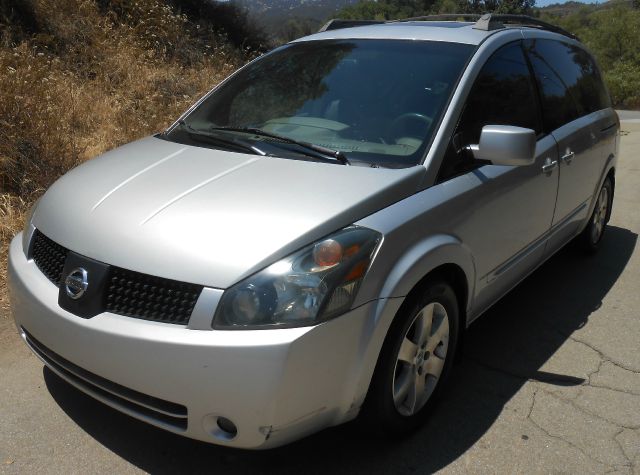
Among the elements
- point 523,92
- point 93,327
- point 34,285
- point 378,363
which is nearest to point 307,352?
point 378,363

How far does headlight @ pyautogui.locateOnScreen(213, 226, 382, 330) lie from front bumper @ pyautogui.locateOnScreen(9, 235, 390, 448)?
0.05 m

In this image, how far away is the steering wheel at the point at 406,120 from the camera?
310 cm

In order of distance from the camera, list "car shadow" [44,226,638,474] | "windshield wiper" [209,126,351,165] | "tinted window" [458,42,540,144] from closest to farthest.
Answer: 1. "car shadow" [44,226,638,474]
2. "windshield wiper" [209,126,351,165]
3. "tinted window" [458,42,540,144]

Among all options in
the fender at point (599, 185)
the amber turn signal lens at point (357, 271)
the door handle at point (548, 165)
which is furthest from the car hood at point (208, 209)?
the fender at point (599, 185)

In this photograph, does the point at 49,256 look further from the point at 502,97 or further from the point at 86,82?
the point at 86,82

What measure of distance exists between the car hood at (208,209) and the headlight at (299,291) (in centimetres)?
4

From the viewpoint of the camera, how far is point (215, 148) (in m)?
3.22

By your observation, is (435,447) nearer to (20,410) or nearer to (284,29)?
(20,410)

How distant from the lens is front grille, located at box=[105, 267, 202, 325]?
7.57 ft

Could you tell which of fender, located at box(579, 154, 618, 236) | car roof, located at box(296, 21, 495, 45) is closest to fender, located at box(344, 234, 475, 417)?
car roof, located at box(296, 21, 495, 45)

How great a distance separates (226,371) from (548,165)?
246 centimetres

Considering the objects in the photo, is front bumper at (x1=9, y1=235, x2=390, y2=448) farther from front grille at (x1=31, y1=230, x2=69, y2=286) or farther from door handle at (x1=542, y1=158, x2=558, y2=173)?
door handle at (x1=542, y1=158, x2=558, y2=173)

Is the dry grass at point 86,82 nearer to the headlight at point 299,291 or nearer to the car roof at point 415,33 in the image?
the headlight at point 299,291

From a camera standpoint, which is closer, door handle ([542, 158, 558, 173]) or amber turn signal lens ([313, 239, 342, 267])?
amber turn signal lens ([313, 239, 342, 267])
